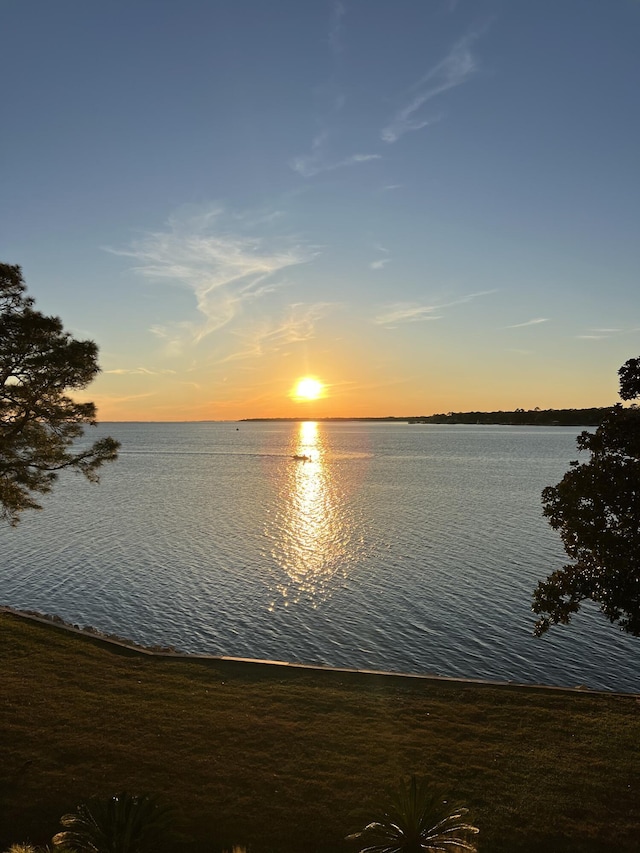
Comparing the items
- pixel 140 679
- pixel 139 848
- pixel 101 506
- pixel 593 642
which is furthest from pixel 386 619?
pixel 101 506

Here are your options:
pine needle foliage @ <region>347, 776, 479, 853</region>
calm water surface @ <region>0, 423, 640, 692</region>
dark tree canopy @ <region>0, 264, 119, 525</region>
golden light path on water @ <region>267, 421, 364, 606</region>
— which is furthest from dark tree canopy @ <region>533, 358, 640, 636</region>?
golden light path on water @ <region>267, 421, 364, 606</region>

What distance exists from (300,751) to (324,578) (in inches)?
1134

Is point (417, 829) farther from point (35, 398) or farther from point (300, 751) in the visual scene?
point (35, 398)

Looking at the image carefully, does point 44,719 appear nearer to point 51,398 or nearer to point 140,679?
point 140,679

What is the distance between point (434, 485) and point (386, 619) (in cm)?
7172

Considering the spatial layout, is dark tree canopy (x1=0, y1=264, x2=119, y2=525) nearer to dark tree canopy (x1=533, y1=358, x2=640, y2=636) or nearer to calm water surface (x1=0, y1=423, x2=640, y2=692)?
calm water surface (x1=0, y1=423, x2=640, y2=692)

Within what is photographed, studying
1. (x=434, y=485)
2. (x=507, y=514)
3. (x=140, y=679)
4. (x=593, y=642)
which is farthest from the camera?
(x=434, y=485)

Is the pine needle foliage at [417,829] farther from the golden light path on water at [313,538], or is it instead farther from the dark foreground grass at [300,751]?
the golden light path on water at [313,538]

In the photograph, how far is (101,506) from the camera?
81.7m

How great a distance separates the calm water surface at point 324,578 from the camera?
2998 centimetres

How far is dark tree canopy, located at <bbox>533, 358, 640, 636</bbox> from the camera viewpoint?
16125 mm

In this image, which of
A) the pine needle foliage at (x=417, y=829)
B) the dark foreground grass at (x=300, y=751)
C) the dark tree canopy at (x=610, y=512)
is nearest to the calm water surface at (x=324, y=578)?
the dark foreground grass at (x=300, y=751)

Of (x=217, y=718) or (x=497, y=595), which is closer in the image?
(x=217, y=718)

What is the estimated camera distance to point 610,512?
55.1 feet
